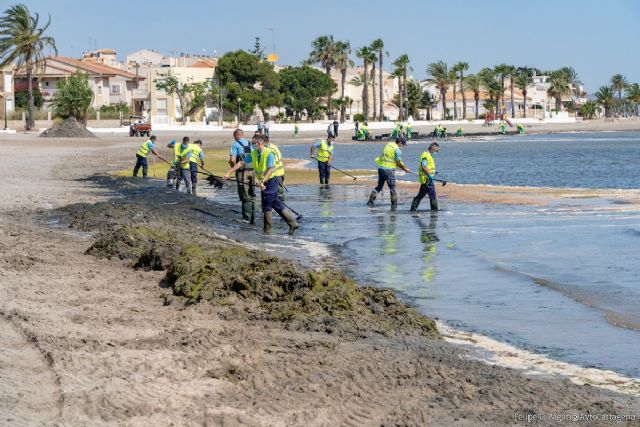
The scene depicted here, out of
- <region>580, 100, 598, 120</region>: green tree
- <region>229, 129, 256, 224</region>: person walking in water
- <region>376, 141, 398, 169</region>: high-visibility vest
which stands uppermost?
<region>580, 100, 598, 120</region>: green tree

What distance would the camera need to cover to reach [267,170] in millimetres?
17500

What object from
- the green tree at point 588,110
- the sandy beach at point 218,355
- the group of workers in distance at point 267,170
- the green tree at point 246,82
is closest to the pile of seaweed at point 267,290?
the sandy beach at point 218,355

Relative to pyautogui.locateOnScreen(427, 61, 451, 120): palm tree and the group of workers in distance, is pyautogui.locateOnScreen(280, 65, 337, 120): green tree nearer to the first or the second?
pyautogui.locateOnScreen(427, 61, 451, 120): palm tree

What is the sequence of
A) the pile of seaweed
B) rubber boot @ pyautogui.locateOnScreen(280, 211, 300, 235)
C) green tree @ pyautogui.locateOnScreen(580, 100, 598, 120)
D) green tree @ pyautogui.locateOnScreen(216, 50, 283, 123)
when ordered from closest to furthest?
the pile of seaweed
rubber boot @ pyautogui.locateOnScreen(280, 211, 300, 235)
green tree @ pyautogui.locateOnScreen(216, 50, 283, 123)
green tree @ pyautogui.locateOnScreen(580, 100, 598, 120)

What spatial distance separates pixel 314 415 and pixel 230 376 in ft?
3.08

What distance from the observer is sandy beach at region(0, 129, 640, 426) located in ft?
20.7

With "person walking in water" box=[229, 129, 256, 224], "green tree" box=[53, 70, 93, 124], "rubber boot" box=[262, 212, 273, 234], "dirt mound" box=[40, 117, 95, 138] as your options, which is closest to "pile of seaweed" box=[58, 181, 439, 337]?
"rubber boot" box=[262, 212, 273, 234]

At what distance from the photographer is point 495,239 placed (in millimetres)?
18359

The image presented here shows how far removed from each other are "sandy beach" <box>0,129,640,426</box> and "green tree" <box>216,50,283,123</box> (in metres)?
99.2

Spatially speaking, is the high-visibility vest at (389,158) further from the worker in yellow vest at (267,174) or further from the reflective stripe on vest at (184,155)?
the reflective stripe on vest at (184,155)

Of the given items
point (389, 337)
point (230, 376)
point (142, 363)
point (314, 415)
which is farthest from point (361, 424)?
point (389, 337)

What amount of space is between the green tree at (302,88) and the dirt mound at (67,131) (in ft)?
156

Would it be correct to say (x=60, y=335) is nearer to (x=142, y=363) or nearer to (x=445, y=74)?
(x=142, y=363)

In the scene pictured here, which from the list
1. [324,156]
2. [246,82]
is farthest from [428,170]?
[246,82]
